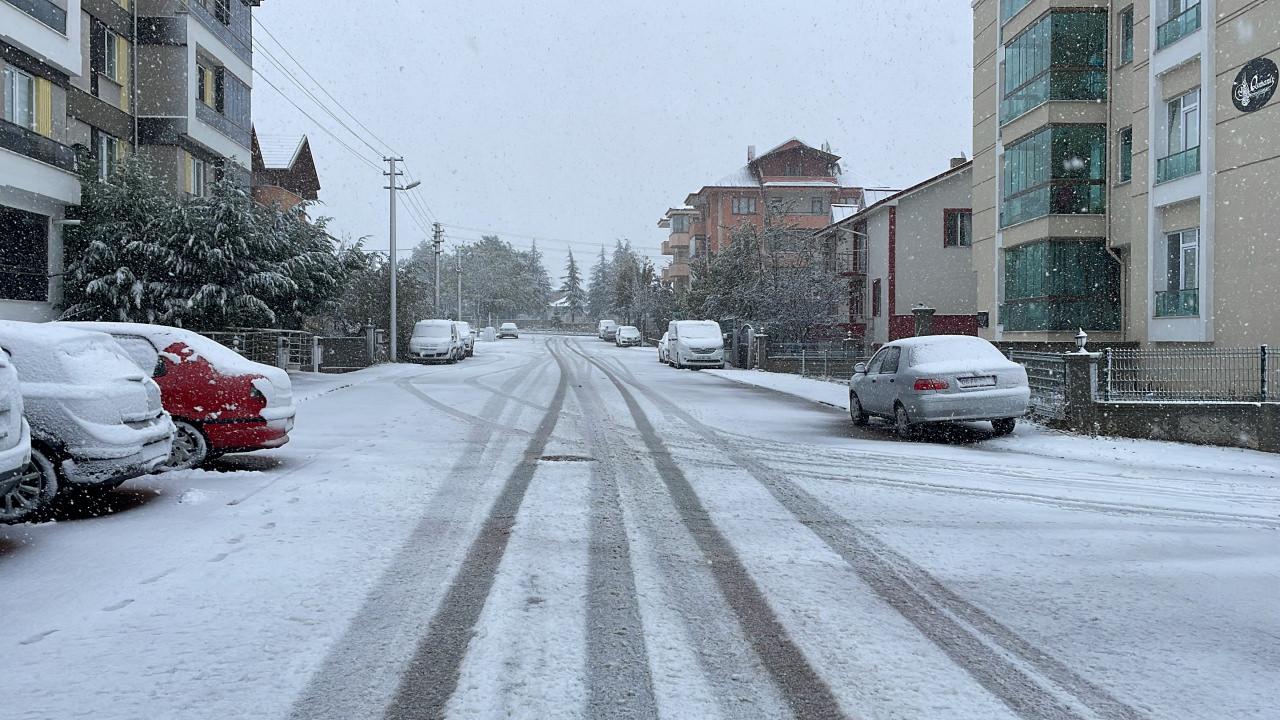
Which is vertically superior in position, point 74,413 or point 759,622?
point 74,413

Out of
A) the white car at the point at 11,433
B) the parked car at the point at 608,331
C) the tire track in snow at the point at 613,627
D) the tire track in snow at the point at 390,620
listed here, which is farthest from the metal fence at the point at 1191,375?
the parked car at the point at 608,331

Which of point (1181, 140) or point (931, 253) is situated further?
point (931, 253)

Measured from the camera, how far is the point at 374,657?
4.46 meters

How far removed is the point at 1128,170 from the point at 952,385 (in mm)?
12522

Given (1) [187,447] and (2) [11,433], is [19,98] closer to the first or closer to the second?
(1) [187,447]

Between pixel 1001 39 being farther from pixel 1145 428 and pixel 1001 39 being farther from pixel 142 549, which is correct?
pixel 142 549

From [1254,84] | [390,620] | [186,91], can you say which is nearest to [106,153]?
[186,91]

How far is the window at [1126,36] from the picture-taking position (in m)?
22.8

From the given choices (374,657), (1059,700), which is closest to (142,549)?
(374,657)

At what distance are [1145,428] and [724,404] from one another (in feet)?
26.2

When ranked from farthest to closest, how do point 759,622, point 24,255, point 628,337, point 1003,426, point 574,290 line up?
point 574,290, point 628,337, point 24,255, point 1003,426, point 759,622

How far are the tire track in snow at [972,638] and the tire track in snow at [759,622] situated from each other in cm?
69

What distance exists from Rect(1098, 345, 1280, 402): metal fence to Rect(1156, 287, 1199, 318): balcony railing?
5.31 meters

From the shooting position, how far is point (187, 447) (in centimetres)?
1027
